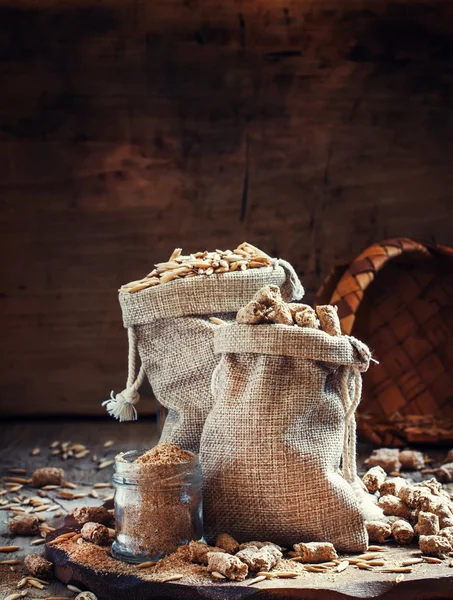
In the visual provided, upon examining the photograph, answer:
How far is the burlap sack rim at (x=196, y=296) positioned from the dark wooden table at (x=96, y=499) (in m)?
0.50

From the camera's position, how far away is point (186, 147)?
284 centimetres

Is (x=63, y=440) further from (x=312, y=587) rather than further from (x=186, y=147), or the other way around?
(x=312, y=587)

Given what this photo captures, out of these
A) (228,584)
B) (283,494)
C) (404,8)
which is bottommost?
(228,584)

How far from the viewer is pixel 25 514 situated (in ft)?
6.11

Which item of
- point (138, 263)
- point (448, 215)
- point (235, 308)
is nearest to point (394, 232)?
point (448, 215)

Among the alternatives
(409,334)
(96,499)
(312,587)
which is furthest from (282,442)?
(409,334)

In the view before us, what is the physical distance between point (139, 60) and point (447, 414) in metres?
1.47

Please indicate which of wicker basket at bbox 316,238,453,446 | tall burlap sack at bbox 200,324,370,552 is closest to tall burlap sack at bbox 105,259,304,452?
tall burlap sack at bbox 200,324,370,552

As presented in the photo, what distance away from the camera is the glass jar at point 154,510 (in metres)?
1.37

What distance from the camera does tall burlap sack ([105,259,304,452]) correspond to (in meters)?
1.67

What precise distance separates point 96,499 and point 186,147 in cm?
128

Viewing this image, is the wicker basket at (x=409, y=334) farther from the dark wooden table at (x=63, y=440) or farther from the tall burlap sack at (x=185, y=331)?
the tall burlap sack at (x=185, y=331)

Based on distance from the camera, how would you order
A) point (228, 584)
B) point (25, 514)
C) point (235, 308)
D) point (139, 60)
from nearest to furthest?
point (228, 584), point (235, 308), point (25, 514), point (139, 60)

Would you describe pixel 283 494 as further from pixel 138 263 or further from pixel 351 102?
pixel 351 102
